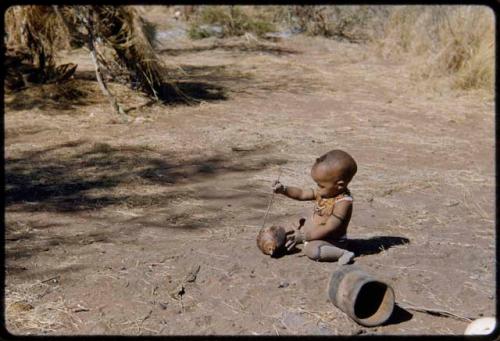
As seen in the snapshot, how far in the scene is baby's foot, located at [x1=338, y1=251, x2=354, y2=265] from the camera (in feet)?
12.9

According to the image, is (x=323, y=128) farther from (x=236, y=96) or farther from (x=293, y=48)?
(x=293, y=48)

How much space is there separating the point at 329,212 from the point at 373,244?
0.48 meters

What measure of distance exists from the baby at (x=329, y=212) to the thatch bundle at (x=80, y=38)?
208 inches

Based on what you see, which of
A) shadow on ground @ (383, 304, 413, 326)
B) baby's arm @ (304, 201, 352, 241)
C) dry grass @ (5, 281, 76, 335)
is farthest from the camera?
baby's arm @ (304, 201, 352, 241)

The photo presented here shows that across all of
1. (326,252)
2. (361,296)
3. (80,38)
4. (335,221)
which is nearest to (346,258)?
(326,252)

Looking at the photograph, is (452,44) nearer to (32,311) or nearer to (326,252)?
(326,252)

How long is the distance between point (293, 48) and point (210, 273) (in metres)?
12.4

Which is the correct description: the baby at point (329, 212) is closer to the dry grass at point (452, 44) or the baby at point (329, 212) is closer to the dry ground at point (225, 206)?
the dry ground at point (225, 206)

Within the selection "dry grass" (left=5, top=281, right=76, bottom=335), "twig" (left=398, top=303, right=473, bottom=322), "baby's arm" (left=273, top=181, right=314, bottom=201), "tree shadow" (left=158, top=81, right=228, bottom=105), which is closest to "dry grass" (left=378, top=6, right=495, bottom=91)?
"tree shadow" (left=158, top=81, right=228, bottom=105)

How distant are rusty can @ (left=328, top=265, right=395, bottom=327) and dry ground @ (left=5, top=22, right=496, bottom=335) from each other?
0.07 meters

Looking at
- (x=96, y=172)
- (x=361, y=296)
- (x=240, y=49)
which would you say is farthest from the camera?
(x=240, y=49)

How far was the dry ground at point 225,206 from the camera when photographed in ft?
11.4

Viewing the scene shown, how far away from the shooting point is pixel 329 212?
4.08 metres

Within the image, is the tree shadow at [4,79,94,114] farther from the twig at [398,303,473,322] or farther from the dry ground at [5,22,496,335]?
the twig at [398,303,473,322]
